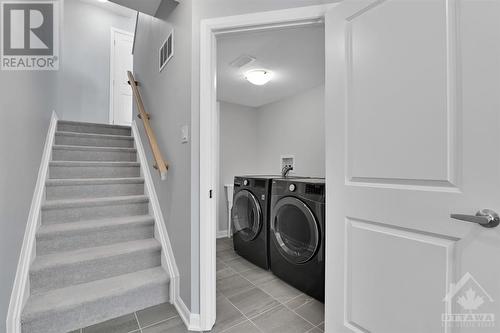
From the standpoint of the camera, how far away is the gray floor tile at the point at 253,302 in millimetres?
1646

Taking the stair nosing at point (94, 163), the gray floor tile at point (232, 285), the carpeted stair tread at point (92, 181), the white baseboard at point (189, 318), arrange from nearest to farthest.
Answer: the white baseboard at point (189, 318), the gray floor tile at point (232, 285), the carpeted stair tread at point (92, 181), the stair nosing at point (94, 163)

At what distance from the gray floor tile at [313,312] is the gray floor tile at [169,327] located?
0.81 m

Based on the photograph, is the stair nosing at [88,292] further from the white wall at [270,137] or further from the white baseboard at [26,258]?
the white wall at [270,137]

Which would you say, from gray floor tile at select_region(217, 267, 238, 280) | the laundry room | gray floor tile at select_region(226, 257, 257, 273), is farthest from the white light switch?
gray floor tile at select_region(226, 257, 257, 273)

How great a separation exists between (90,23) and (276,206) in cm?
440

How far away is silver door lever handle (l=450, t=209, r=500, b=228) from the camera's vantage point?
73 cm

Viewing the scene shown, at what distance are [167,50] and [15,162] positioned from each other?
Result: 132 cm

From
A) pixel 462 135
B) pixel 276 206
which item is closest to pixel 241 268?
pixel 276 206

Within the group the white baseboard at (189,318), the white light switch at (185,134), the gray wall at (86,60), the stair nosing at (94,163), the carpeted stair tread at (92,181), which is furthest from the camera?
the gray wall at (86,60)

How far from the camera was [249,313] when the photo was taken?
1612mm

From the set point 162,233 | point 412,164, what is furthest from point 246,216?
point 412,164

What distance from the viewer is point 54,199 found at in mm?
2010

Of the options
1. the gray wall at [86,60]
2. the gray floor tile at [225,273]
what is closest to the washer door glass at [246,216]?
the gray floor tile at [225,273]

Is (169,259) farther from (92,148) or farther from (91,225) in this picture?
(92,148)
